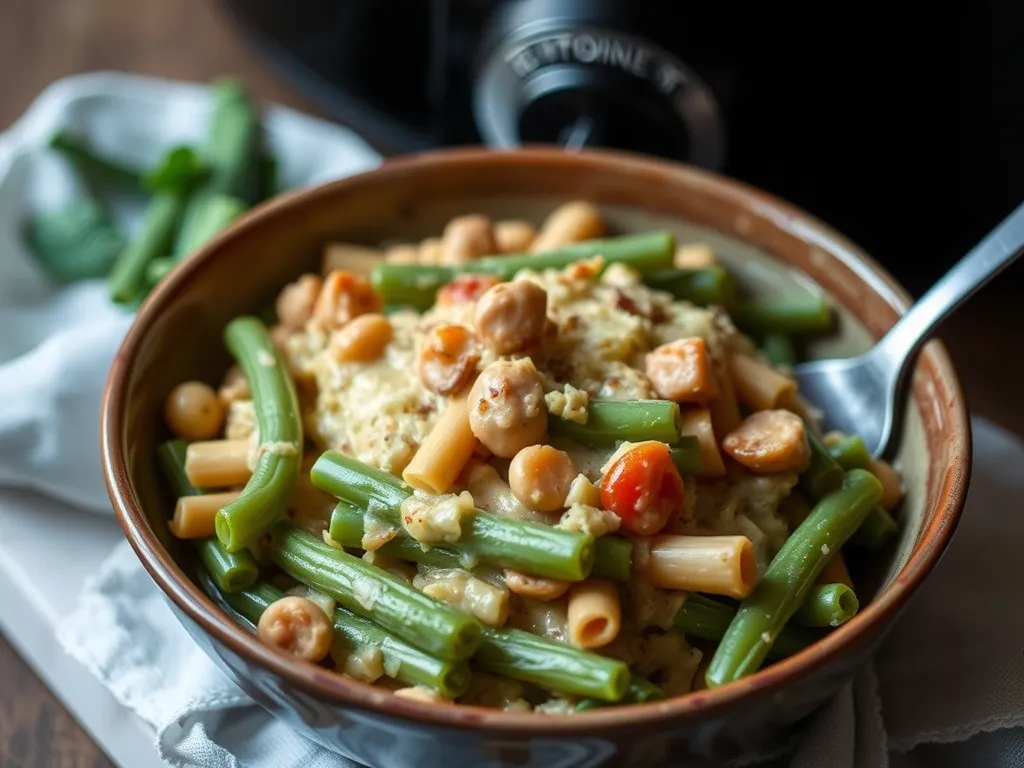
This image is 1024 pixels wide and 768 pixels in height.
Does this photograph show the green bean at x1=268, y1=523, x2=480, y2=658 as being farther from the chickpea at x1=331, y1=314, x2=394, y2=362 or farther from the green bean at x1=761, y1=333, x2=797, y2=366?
the green bean at x1=761, y1=333, x2=797, y2=366

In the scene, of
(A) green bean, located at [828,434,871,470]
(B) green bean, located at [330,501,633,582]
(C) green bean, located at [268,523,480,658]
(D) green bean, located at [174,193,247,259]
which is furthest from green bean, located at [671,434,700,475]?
(D) green bean, located at [174,193,247,259]

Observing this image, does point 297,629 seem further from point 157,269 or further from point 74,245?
point 74,245

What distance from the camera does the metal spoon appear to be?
5.81ft

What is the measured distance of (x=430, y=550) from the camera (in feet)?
5.13

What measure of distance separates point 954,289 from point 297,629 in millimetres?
1090

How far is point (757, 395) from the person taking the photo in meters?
1.81

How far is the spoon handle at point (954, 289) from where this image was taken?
1.75m

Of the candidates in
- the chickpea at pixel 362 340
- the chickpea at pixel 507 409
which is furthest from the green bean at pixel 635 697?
the chickpea at pixel 362 340

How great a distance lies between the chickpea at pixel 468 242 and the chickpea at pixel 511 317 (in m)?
0.41

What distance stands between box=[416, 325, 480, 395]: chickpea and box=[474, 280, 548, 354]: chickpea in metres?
0.03

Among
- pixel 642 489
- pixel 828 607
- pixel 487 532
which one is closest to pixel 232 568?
pixel 487 532

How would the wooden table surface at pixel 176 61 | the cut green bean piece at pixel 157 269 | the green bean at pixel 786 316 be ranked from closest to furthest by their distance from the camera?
the green bean at pixel 786 316 → the cut green bean piece at pixel 157 269 → the wooden table surface at pixel 176 61

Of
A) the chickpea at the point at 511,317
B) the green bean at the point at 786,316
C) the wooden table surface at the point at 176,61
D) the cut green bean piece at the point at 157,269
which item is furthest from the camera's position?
the wooden table surface at the point at 176,61

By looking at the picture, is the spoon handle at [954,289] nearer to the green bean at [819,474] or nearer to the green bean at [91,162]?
the green bean at [819,474]
